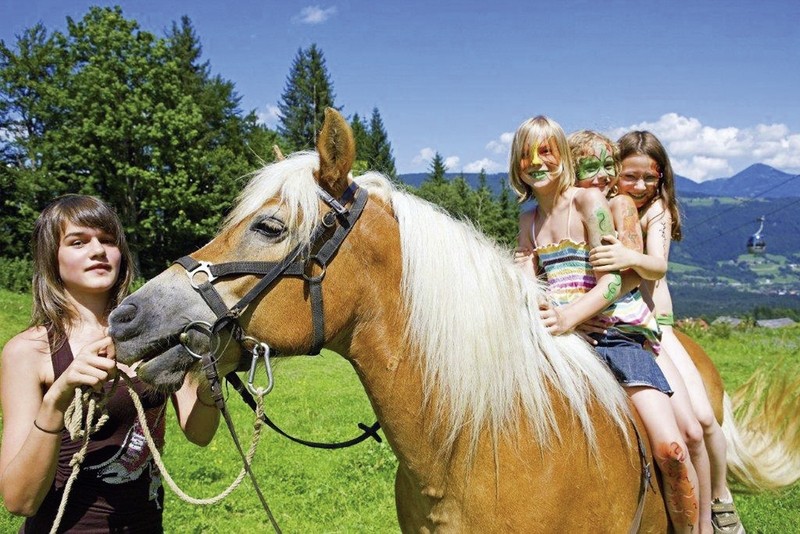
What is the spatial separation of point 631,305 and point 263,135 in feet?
134

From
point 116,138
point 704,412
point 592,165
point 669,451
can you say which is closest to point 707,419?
point 704,412

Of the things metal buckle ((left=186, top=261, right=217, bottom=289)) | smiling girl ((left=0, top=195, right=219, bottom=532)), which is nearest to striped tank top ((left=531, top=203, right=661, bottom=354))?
metal buckle ((left=186, top=261, right=217, bottom=289))

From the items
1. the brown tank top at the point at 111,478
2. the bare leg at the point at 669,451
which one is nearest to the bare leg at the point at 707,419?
the bare leg at the point at 669,451

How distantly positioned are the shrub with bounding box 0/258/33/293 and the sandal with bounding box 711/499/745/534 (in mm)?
23295

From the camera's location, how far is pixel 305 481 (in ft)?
19.5

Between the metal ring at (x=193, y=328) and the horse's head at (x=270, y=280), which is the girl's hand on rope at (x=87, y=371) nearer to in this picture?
the horse's head at (x=270, y=280)

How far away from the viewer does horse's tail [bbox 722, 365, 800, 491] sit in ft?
12.2

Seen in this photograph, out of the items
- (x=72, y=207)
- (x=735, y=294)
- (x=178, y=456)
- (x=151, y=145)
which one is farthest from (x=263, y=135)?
(x=735, y=294)

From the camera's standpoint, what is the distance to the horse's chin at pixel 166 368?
186 centimetres

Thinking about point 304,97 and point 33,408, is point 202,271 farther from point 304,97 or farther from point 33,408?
point 304,97

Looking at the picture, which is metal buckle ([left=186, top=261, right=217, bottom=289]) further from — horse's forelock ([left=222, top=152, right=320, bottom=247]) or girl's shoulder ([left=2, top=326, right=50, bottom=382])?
girl's shoulder ([left=2, top=326, right=50, bottom=382])

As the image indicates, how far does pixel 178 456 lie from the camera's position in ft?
21.2

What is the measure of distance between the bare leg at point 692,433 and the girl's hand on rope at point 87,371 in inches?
94.6

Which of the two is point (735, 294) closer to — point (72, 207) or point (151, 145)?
point (151, 145)
